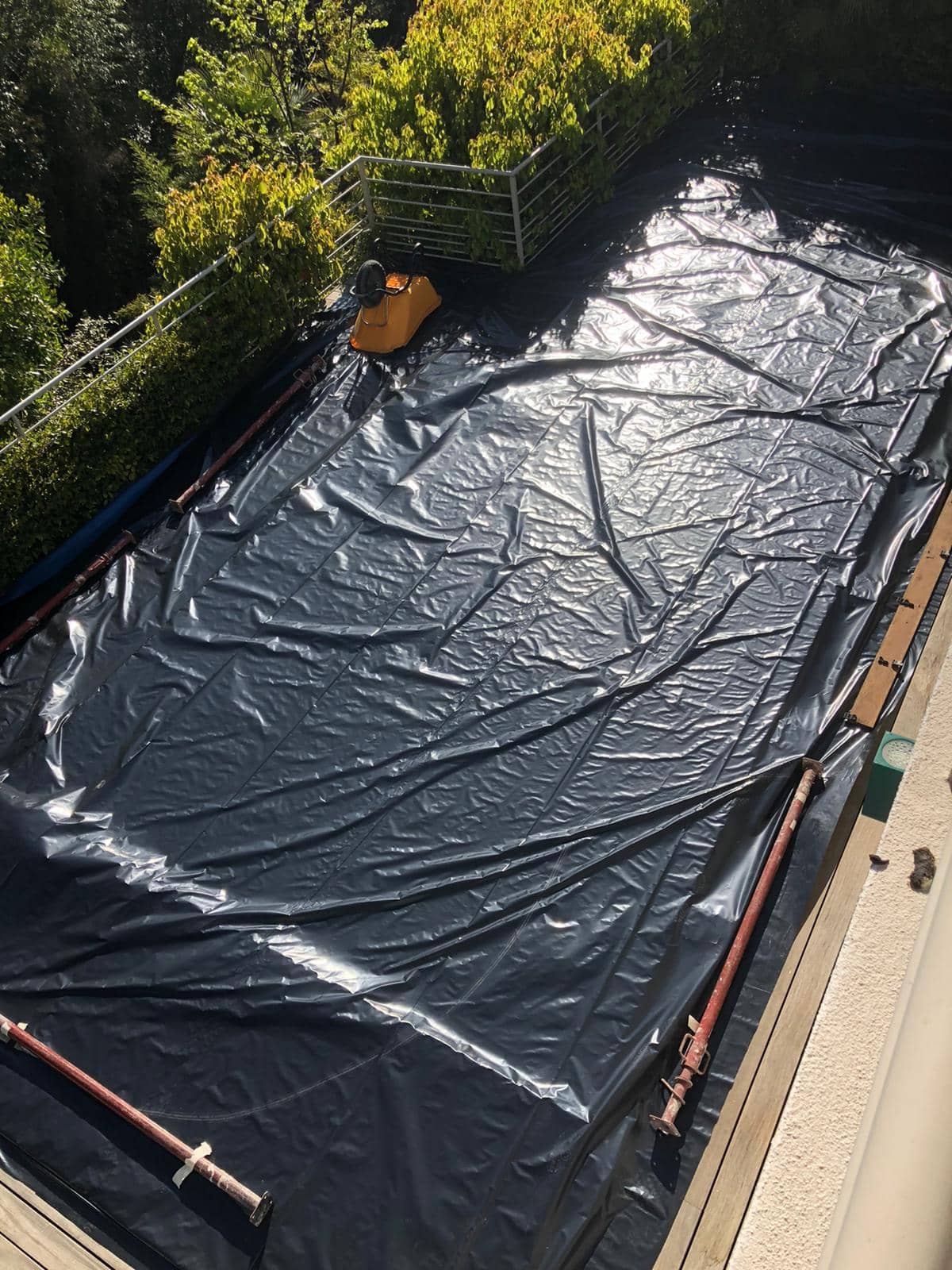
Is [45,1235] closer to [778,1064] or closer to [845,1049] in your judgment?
[778,1064]

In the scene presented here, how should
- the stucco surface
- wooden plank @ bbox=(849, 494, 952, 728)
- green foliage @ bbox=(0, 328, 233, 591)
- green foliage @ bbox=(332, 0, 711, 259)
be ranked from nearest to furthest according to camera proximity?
the stucco surface < wooden plank @ bbox=(849, 494, 952, 728) < green foliage @ bbox=(0, 328, 233, 591) < green foliage @ bbox=(332, 0, 711, 259)

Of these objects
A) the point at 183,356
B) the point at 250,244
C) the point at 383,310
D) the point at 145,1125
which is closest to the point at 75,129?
the point at 250,244

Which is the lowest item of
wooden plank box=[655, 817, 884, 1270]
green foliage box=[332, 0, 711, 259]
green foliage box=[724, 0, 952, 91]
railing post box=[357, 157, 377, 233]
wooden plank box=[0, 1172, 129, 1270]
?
wooden plank box=[0, 1172, 129, 1270]

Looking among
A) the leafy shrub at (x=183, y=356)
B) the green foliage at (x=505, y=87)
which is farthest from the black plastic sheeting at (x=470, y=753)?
the green foliage at (x=505, y=87)

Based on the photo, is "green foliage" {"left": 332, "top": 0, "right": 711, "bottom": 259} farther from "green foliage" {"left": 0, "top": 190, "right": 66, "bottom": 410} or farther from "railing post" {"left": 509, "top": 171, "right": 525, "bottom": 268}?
"green foliage" {"left": 0, "top": 190, "right": 66, "bottom": 410}

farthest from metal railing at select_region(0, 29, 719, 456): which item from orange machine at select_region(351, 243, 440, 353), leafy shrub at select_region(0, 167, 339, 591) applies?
orange machine at select_region(351, 243, 440, 353)

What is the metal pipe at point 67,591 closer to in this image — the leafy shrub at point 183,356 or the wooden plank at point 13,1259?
the leafy shrub at point 183,356
